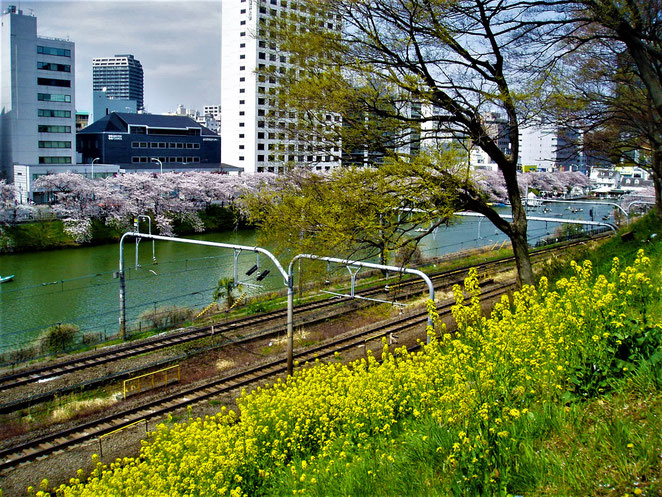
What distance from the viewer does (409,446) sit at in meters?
5.00

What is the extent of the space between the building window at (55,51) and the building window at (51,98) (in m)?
3.05

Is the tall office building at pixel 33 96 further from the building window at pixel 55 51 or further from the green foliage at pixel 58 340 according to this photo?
the green foliage at pixel 58 340

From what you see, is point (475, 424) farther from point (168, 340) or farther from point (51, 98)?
point (51, 98)

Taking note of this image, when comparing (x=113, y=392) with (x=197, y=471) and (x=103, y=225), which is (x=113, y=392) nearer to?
(x=197, y=471)

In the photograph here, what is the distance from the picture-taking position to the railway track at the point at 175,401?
1026 centimetres

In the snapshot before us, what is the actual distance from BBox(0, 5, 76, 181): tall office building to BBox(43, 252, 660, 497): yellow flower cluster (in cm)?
4377

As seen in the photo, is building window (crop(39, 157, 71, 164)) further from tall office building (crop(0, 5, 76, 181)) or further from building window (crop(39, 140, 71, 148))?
building window (crop(39, 140, 71, 148))

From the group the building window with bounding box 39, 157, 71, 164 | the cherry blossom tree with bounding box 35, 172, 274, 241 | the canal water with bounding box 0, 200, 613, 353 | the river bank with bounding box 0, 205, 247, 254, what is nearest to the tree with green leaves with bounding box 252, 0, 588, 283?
the canal water with bounding box 0, 200, 613, 353

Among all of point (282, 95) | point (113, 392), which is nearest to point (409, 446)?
point (282, 95)

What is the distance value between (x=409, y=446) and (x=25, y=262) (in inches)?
1193

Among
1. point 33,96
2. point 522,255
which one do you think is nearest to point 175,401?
point 522,255

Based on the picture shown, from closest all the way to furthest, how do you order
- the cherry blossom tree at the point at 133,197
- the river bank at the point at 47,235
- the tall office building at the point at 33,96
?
the river bank at the point at 47,235 < the cherry blossom tree at the point at 133,197 < the tall office building at the point at 33,96

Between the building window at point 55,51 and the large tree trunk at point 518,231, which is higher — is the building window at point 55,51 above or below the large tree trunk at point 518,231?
above

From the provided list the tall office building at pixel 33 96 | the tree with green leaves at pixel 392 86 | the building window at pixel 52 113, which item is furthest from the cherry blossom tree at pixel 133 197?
the tree with green leaves at pixel 392 86
